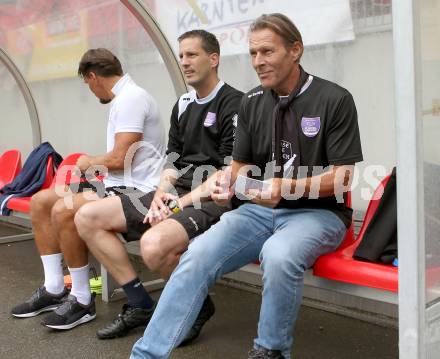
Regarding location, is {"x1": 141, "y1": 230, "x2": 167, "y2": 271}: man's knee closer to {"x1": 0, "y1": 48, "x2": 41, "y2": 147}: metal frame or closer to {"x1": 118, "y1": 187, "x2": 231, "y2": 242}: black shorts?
{"x1": 118, "y1": 187, "x2": 231, "y2": 242}: black shorts

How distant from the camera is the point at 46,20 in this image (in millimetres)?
6102

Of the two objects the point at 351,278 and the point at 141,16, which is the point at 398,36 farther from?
the point at 141,16

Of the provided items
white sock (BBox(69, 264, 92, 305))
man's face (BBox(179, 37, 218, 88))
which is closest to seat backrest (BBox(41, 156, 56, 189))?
white sock (BBox(69, 264, 92, 305))

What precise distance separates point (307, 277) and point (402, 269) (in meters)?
0.73

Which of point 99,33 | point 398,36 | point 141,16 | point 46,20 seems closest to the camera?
point 398,36

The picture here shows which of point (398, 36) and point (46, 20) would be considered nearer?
point (398, 36)

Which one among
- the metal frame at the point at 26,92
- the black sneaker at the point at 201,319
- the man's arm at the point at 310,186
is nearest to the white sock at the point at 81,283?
the black sneaker at the point at 201,319

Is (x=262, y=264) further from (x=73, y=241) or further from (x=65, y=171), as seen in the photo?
(x=65, y=171)

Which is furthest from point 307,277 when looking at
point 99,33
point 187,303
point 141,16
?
point 99,33

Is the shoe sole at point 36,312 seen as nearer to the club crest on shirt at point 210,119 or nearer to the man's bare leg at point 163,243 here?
the man's bare leg at point 163,243

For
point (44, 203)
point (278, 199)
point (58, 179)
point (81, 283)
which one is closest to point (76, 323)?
point (81, 283)

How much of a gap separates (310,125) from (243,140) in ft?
1.27

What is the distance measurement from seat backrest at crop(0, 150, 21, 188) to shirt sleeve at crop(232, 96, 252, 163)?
341 cm

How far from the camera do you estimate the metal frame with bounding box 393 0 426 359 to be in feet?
5.81
